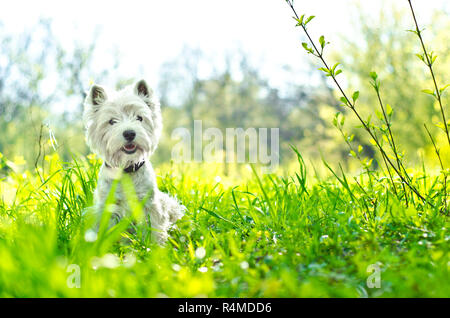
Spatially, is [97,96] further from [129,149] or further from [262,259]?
[262,259]

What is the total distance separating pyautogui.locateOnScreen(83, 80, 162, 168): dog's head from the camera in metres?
4.05

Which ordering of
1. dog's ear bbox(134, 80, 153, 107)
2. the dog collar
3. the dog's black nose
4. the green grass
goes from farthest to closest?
dog's ear bbox(134, 80, 153, 107) → the dog collar → the dog's black nose → the green grass

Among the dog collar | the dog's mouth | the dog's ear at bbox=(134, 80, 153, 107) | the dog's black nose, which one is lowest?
the dog collar

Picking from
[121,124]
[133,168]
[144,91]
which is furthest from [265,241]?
[144,91]

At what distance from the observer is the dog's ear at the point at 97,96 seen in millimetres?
4309

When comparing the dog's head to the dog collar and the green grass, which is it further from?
the green grass

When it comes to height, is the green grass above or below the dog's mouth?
below

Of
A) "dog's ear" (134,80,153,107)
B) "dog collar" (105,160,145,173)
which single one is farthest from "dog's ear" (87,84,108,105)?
"dog collar" (105,160,145,173)

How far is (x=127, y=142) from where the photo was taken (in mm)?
4020

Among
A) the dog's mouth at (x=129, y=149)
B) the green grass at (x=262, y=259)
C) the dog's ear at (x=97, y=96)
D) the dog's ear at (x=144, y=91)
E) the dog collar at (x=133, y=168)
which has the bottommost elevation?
the green grass at (x=262, y=259)

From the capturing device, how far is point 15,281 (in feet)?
7.06

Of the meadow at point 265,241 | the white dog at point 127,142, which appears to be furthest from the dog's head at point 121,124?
the meadow at point 265,241

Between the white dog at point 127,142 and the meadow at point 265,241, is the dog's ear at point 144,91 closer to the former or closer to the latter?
the white dog at point 127,142
